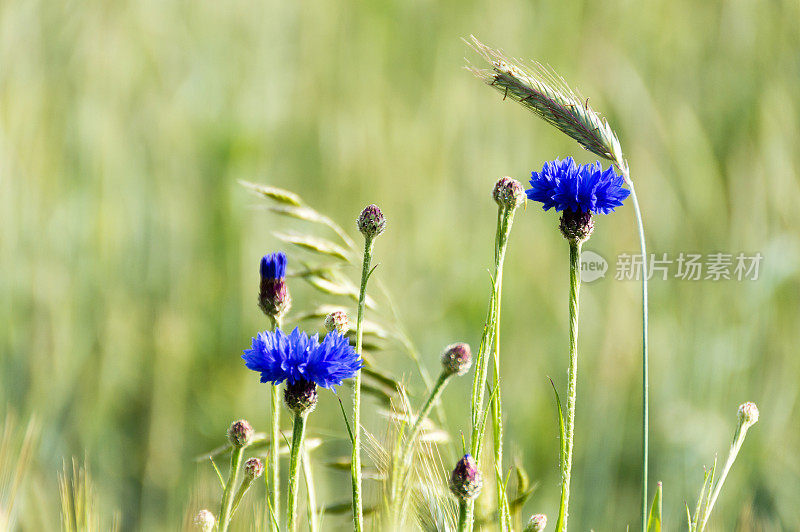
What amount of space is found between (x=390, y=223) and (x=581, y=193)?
1.09m

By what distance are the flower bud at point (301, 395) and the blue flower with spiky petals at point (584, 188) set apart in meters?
0.20

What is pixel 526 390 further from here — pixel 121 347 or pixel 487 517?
pixel 487 517

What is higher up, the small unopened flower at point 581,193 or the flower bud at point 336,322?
the small unopened flower at point 581,193

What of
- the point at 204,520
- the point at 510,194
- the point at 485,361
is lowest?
the point at 204,520

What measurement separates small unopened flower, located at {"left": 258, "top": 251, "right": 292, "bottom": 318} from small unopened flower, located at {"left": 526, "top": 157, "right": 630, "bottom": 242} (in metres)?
0.19

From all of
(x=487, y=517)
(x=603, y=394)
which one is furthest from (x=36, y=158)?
(x=487, y=517)

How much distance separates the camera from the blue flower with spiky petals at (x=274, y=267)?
0.61 m

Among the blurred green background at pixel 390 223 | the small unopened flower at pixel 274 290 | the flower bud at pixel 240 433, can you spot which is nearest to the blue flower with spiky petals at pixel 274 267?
the small unopened flower at pixel 274 290

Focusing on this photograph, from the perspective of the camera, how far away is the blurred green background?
1.40 meters

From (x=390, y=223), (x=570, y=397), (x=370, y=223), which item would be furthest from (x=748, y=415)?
(x=390, y=223)

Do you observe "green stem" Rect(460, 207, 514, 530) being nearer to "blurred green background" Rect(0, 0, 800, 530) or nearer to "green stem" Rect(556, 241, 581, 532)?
"green stem" Rect(556, 241, 581, 532)

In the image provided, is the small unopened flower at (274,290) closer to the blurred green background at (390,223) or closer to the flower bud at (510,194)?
the flower bud at (510,194)

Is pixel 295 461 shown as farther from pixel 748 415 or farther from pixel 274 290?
pixel 748 415

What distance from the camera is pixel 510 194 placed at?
559 mm
